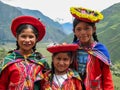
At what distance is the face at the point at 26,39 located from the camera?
4.57m

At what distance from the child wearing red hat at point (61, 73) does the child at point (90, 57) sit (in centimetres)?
15

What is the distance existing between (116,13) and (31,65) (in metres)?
195

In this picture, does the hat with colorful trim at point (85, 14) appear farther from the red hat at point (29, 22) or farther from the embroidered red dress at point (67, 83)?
the embroidered red dress at point (67, 83)

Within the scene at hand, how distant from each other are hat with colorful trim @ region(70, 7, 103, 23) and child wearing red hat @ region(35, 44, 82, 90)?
1.33 feet

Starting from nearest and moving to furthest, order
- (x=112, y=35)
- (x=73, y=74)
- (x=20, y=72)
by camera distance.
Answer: (x=20, y=72)
(x=73, y=74)
(x=112, y=35)

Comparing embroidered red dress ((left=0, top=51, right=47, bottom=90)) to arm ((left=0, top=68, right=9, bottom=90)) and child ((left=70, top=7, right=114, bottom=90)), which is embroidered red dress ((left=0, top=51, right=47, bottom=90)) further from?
child ((left=70, top=7, right=114, bottom=90))

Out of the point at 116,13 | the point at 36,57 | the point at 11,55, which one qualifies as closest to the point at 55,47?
the point at 36,57

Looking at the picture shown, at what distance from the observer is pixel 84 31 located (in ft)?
15.5

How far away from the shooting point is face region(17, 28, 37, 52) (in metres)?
4.57

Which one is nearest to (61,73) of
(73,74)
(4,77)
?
(73,74)

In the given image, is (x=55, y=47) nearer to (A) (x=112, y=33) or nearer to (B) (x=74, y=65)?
(B) (x=74, y=65)

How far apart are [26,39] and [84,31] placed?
80cm

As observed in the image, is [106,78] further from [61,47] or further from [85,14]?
[85,14]

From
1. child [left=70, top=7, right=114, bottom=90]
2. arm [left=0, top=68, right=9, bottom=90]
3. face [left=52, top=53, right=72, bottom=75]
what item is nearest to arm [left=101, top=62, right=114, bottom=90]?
child [left=70, top=7, right=114, bottom=90]
